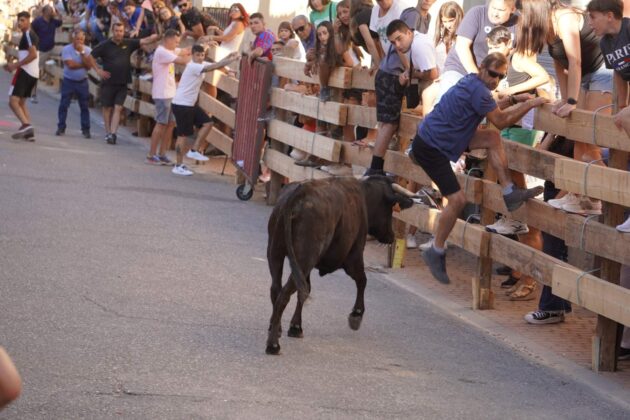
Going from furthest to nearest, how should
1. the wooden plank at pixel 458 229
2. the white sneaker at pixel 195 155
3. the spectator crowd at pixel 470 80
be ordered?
the white sneaker at pixel 195 155
the wooden plank at pixel 458 229
the spectator crowd at pixel 470 80

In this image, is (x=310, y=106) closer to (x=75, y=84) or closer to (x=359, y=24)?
(x=359, y=24)

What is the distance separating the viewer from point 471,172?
10398 mm

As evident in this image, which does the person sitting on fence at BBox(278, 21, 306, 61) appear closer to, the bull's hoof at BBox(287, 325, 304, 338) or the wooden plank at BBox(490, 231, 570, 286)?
the wooden plank at BBox(490, 231, 570, 286)

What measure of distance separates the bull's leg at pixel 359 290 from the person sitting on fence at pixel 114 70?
518 inches

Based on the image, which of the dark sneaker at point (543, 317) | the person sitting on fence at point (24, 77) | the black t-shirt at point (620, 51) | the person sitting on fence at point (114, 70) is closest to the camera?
the black t-shirt at point (620, 51)

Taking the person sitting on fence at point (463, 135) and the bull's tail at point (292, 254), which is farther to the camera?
the person sitting on fence at point (463, 135)

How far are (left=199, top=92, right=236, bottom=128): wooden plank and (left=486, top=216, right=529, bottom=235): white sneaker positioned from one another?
7.79 meters

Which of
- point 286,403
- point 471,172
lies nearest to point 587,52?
point 471,172

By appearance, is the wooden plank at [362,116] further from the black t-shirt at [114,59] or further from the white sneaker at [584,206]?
the black t-shirt at [114,59]

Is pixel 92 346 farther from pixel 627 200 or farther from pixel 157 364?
pixel 627 200

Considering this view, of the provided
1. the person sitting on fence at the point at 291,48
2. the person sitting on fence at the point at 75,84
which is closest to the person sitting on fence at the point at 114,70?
the person sitting on fence at the point at 75,84

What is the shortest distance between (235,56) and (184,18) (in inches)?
131

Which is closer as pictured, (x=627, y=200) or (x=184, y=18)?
(x=627, y=200)

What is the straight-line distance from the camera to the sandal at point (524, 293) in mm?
10445
